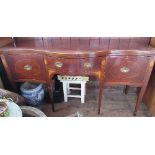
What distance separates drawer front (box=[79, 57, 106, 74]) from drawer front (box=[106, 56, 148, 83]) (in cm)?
7

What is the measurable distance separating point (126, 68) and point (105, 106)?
55cm

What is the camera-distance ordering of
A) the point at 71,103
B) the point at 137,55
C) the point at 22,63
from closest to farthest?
the point at 137,55 → the point at 22,63 → the point at 71,103

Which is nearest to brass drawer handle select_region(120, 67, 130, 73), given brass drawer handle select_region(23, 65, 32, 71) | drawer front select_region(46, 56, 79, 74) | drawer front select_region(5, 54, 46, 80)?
drawer front select_region(46, 56, 79, 74)

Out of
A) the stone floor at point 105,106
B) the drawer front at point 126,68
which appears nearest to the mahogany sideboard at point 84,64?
Answer: the drawer front at point 126,68

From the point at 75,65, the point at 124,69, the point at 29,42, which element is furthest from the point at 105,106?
the point at 29,42

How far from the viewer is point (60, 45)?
4.50ft

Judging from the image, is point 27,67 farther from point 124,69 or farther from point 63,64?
point 124,69

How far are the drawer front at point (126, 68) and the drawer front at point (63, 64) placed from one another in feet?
0.83

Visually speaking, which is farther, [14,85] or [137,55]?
[14,85]

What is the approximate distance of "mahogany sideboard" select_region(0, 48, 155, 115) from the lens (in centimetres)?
107
